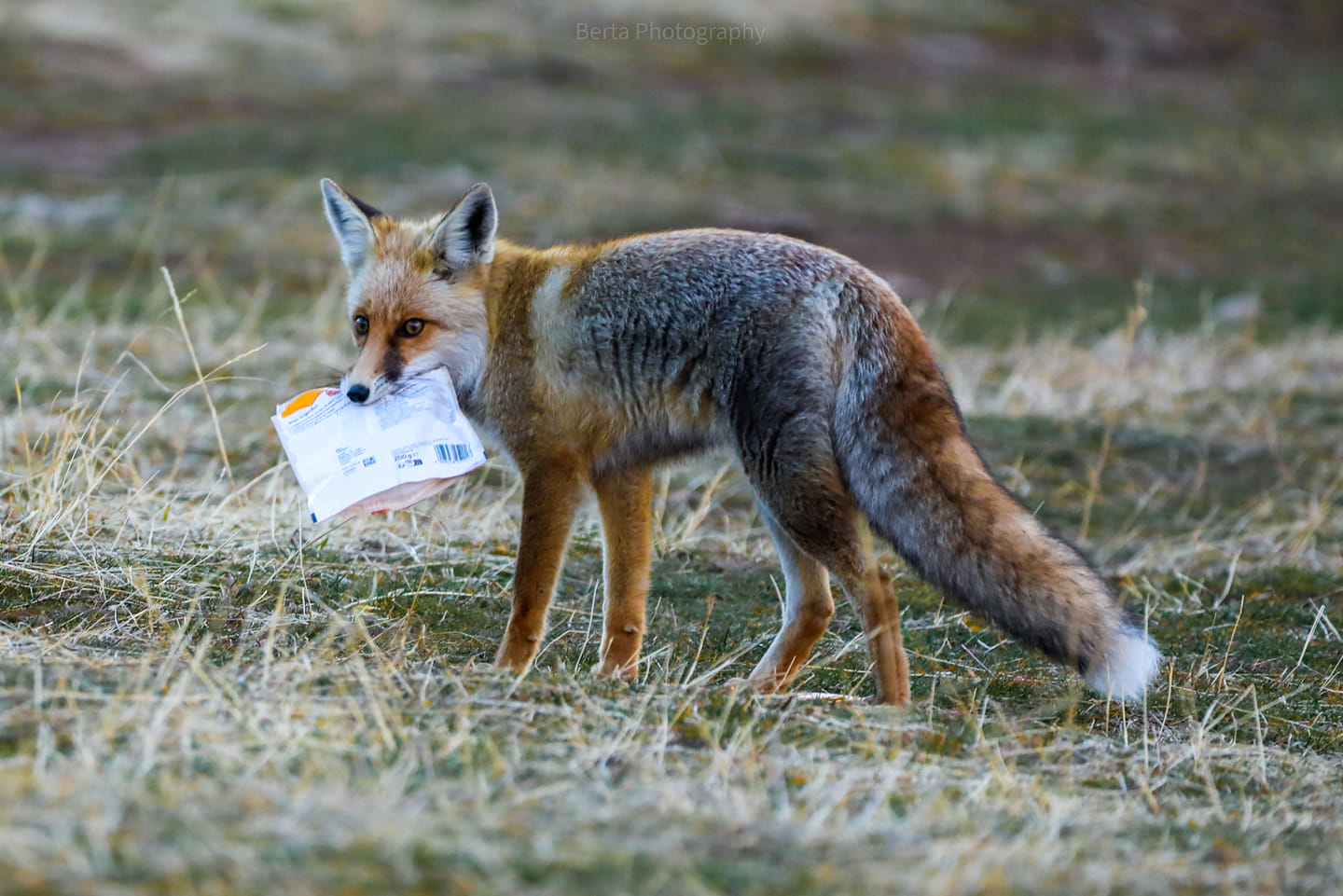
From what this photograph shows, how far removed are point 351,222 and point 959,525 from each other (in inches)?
102

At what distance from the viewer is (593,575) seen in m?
6.16

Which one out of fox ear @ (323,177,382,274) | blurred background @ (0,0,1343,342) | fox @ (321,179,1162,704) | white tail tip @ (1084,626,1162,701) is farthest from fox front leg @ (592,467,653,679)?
blurred background @ (0,0,1343,342)

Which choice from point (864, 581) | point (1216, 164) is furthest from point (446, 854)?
point (1216, 164)

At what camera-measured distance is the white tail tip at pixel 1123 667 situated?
4.13 metres

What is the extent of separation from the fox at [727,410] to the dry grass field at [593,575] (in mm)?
306

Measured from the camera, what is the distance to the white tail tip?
4133 millimetres

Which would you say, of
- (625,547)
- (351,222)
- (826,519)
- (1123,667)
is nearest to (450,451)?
(625,547)

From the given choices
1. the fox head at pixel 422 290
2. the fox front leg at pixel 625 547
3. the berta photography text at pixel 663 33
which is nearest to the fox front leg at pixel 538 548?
the fox front leg at pixel 625 547

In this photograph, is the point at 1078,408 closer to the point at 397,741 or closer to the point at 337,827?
the point at 397,741

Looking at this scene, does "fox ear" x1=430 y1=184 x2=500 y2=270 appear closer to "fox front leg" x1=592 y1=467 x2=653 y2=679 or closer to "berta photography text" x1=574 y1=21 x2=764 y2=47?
"fox front leg" x1=592 y1=467 x2=653 y2=679

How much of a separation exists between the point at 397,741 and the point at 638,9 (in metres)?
25.7

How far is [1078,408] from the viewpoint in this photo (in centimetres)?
964

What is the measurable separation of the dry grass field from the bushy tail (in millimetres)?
336

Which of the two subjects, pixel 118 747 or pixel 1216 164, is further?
pixel 1216 164
